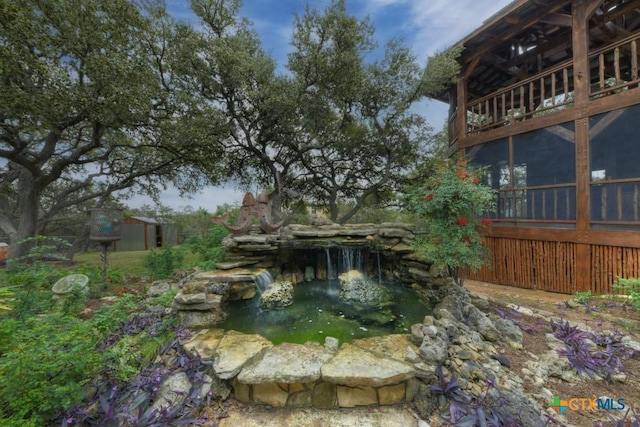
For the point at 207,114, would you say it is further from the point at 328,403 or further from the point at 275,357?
the point at 328,403

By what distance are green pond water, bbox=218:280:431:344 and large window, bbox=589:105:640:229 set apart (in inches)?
149

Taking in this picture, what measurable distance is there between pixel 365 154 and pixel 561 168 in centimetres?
524

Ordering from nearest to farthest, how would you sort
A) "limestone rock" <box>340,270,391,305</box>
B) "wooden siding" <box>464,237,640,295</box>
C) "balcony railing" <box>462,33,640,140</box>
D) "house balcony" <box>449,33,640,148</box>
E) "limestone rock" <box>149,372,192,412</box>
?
"limestone rock" <box>149,372,192,412</box> → "wooden siding" <box>464,237,640,295</box> → "limestone rock" <box>340,270,391,305</box> → "balcony railing" <box>462,33,640,140</box> → "house balcony" <box>449,33,640,148</box>

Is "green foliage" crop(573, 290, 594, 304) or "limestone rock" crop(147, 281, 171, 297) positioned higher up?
"limestone rock" crop(147, 281, 171, 297)

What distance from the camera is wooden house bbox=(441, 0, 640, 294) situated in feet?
13.2

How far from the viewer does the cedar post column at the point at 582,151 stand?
4.30 meters

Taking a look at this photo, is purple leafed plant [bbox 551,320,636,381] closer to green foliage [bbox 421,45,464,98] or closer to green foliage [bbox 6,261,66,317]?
green foliage [bbox 6,261,66,317]

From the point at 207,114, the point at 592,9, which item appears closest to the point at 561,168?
the point at 592,9

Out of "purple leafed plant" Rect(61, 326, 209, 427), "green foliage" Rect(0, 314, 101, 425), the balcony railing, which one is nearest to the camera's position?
"green foliage" Rect(0, 314, 101, 425)

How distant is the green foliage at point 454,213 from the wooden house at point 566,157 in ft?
8.58

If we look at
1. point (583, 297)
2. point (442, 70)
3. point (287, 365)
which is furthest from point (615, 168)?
point (287, 365)

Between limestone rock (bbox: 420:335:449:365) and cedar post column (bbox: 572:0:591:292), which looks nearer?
limestone rock (bbox: 420:335:449:365)

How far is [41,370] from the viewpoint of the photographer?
1.62 m

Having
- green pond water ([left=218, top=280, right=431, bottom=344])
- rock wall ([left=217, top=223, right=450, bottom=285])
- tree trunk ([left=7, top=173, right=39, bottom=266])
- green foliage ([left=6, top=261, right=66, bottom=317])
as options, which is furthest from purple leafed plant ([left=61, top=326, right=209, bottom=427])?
tree trunk ([left=7, top=173, right=39, bottom=266])
